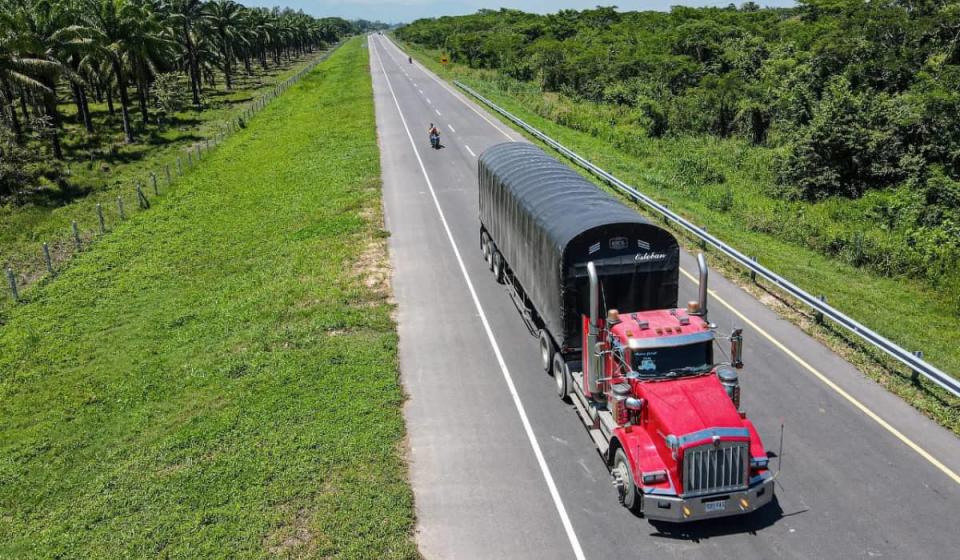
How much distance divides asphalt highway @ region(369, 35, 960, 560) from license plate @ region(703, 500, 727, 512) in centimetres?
69

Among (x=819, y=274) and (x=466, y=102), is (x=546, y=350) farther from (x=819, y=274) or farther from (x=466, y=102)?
(x=466, y=102)

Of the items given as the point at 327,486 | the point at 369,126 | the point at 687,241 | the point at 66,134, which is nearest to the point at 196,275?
the point at 327,486

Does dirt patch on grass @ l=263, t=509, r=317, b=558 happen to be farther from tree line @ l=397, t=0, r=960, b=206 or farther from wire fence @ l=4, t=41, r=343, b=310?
tree line @ l=397, t=0, r=960, b=206

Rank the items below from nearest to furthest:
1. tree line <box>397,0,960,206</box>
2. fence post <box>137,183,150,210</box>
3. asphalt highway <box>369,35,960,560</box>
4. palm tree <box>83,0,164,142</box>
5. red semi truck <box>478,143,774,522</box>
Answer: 1. red semi truck <box>478,143,774,522</box>
2. asphalt highway <box>369,35,960,560</box>
3. tree line <box>397,0,960,206</box>
4. fence post <box>137,183,150,210</box>
5. palm tree <box>83,0,164,142</box>

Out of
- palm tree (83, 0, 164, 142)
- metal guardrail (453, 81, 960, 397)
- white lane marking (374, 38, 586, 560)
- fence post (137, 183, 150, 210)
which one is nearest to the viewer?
white lane marking (374, 38, 586, 560)

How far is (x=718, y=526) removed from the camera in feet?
35.5

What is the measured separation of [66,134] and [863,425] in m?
56.4

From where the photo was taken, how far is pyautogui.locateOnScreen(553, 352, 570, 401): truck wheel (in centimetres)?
1401

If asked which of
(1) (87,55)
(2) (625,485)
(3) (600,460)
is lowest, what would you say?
(3) (600,460)

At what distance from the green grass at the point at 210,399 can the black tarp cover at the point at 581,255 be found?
406 cm

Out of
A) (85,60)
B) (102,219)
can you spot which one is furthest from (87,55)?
(102,219)

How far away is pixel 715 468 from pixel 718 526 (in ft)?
4.34

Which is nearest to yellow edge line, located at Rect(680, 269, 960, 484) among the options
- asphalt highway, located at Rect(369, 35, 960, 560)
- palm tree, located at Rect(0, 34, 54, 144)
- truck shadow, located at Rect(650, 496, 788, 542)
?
asphalt highway, located at Rect(369, 35, 960, 560)

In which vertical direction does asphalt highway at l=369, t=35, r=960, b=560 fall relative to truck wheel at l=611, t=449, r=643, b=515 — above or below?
below
